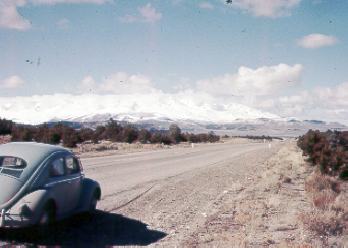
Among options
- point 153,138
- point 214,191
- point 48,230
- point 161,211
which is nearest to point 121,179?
point 214,191

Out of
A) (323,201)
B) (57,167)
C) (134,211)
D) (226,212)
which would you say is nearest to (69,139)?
(323,201)

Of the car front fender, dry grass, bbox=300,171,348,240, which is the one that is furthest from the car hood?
dry grass, bbox=300,171,348,240

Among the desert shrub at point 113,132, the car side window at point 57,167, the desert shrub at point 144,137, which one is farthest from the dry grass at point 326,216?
the desert shrub at point 144,137

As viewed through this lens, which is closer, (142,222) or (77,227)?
(77,227)

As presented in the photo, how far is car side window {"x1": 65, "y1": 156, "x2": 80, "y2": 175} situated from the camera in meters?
10.4

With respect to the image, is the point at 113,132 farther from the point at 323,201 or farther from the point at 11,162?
the point at 11,162

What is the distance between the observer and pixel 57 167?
32.3 ft

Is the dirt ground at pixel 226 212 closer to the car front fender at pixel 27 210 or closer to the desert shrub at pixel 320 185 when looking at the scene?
the desert shrub at pixel 320 185

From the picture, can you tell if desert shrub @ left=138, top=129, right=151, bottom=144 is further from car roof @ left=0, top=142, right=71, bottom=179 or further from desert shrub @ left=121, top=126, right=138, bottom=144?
car roof @ left=0, top=142, right=71, bottom=179

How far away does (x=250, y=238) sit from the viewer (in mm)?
9914

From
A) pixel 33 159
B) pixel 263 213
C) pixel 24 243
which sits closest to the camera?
pixel 24 243

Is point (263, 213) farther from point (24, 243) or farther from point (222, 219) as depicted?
point (24, 243)

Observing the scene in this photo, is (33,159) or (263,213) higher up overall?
(33,159)

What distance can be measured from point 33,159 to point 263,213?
615 centimetres
